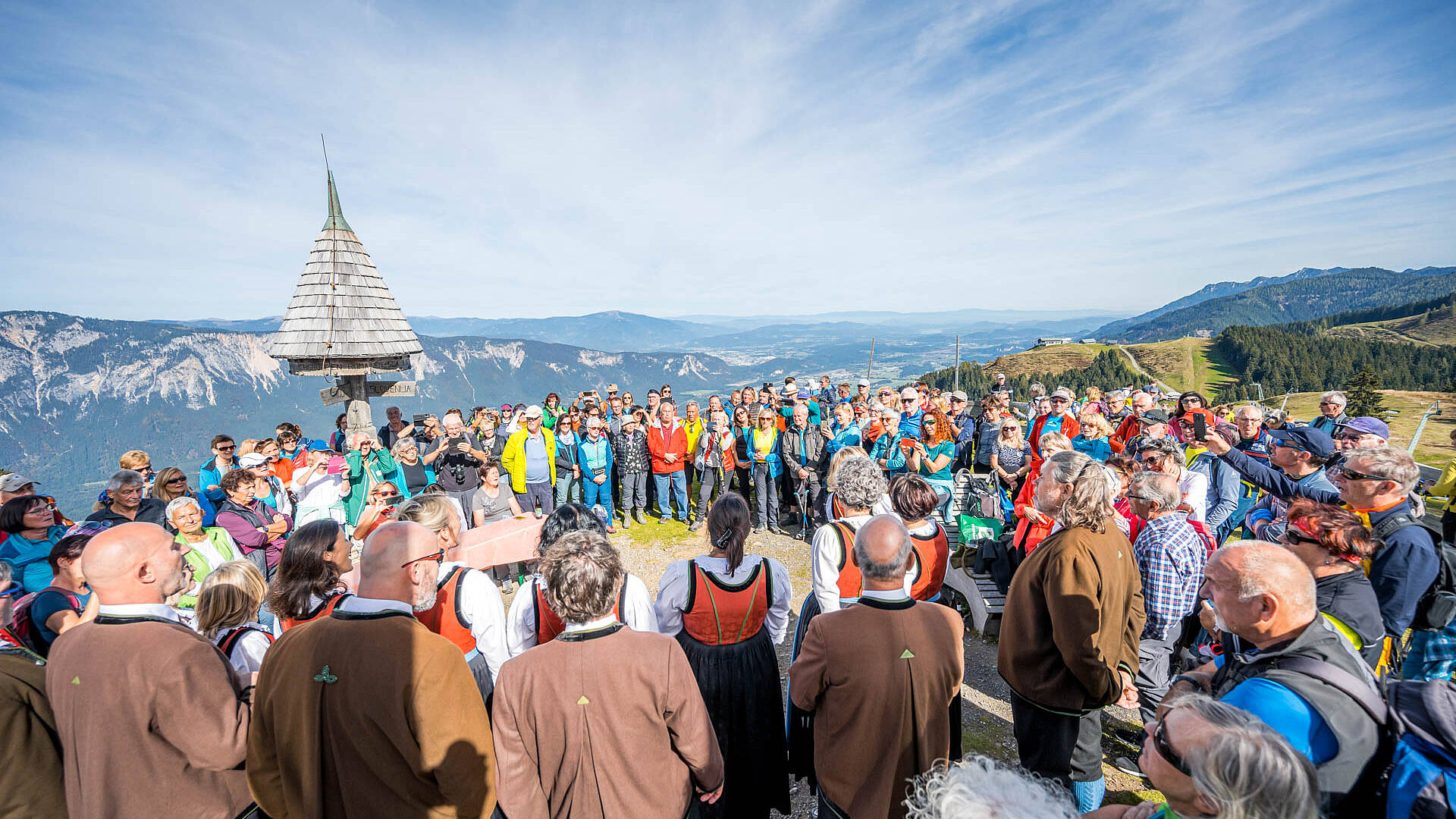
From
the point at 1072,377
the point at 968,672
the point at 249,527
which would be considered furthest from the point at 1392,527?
the point at 1072,377

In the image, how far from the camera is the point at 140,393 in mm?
125250

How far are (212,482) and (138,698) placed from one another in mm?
5268

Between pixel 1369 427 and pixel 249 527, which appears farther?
pixel 249 527

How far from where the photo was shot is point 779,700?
10.4 feet

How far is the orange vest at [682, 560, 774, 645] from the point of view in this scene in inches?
121

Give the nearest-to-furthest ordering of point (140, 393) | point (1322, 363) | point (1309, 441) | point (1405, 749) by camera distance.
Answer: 1. point (1405, 749)
2. point (1309, 441)
3. point (1322, 363)
4. point (140, 393)

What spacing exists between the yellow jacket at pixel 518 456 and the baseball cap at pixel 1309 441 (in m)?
7.78

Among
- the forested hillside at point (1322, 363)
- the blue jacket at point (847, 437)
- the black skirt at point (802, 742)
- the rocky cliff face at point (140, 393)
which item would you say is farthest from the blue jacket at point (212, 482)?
the rocky cliff face at point (140, 393)

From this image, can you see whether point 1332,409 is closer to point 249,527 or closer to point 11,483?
point 249,527

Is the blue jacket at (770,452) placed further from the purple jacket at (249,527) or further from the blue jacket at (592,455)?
the purple jacket at (249,527)

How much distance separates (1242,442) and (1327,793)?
630cm

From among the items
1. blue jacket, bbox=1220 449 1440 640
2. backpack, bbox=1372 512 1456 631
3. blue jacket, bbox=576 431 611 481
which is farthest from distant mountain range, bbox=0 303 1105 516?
backpack, bbox=1372 512 1456 631

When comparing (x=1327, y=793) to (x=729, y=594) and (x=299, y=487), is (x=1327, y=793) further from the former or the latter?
(x=299, y=487)

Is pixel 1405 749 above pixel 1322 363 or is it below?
above
